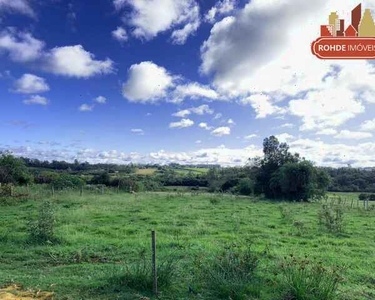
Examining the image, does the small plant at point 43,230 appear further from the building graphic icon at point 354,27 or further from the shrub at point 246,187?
the shrub at point 246,187

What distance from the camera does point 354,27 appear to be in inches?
406

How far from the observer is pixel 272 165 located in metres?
44.5

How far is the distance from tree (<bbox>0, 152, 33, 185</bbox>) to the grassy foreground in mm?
25263

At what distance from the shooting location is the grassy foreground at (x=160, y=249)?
22.1ft

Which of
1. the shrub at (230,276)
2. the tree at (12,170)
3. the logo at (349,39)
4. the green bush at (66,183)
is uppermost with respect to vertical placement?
the logo at (349,39)

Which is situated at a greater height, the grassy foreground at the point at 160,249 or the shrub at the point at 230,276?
the shrub at the point at 230,276

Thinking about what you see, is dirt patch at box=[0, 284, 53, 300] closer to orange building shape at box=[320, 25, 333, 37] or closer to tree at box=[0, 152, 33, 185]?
orange building shape at box=[320, 25, 333, 37]

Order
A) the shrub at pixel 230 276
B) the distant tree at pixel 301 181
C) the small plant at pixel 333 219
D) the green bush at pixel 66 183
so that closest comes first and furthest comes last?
the shrub at pixel 230 276
the small plant at pixel 333 219
the green bush at pixel 66 183
the distant tree at pixel 301 181

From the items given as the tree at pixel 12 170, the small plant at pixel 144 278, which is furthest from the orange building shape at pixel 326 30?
the tree at pixel 12 170

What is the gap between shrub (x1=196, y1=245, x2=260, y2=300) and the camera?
20.3 ft

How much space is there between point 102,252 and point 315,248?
7.14 metres

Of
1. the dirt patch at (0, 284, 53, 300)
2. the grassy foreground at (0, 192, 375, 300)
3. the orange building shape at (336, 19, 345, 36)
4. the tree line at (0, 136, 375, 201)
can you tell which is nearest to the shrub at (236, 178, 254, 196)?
the tree line at (0, 136, 375, 201)

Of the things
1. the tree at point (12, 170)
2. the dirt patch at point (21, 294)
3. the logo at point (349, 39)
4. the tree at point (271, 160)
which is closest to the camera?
the dirt patch at point (21, 294)

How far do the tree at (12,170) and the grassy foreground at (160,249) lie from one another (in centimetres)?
2526
